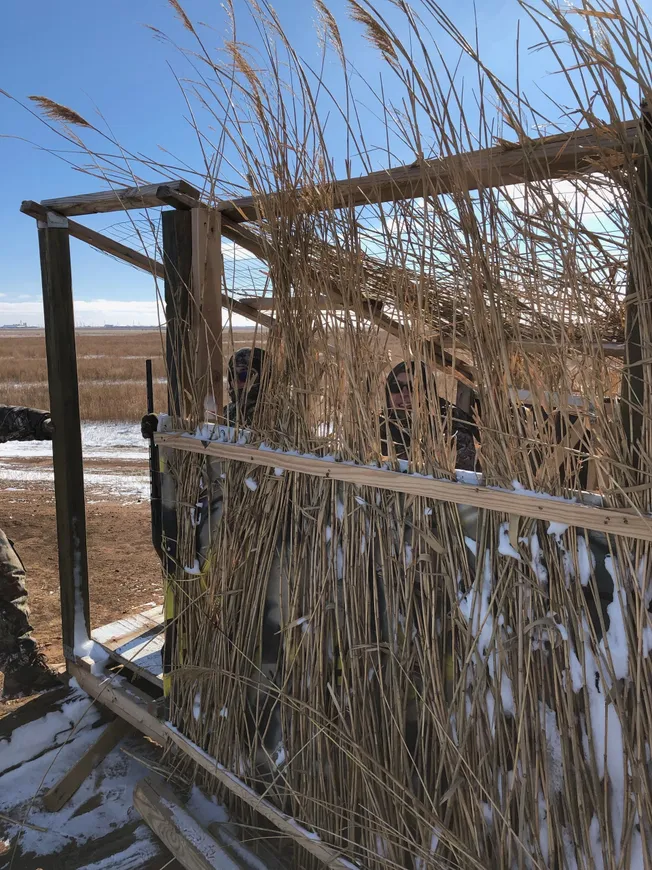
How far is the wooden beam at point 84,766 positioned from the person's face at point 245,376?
1856 millimetres

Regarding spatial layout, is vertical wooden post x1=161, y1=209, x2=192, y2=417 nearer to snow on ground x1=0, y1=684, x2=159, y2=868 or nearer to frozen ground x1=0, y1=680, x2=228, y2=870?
frozen ground x1=0, y1=680, x2=228, y2=870

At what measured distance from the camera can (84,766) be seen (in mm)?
2730

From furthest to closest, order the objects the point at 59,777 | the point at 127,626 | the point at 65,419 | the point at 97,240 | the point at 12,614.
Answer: the point at 127,626
the point at 12,614
the point at 65,419
the point at 97,240
the point at 59,777

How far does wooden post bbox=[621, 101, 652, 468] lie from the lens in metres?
1.20

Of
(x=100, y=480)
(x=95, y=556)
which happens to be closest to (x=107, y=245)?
(x=95, y=556)

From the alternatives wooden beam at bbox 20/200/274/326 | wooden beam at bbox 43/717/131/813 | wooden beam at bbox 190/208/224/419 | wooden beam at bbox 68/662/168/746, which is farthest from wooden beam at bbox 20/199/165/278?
wooden beam at bbox 43/717/131/813

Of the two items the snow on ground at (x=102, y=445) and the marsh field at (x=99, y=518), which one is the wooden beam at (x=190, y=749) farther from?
the snow on ground at (x=102, y=445)

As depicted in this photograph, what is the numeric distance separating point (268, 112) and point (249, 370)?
806 mm

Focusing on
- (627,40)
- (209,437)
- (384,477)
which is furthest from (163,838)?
(627,40)

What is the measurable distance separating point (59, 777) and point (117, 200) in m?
2.61

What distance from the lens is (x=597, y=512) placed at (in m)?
1.28

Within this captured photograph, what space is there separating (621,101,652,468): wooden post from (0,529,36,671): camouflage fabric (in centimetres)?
329

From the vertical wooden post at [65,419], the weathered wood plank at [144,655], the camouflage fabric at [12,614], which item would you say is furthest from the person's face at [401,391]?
the camouflage fabric at [12,614]

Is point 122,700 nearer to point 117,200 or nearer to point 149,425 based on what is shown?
point 149,425
